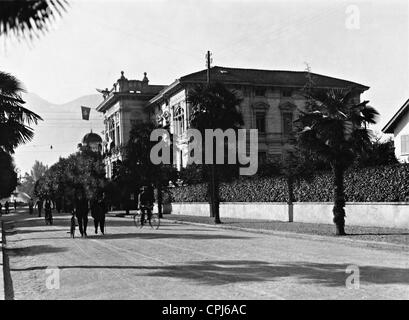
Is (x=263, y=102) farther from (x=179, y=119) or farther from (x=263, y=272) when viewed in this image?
(x=263, y=272)

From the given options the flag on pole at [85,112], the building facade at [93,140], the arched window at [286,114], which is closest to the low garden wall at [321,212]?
the arched window at [286,114]

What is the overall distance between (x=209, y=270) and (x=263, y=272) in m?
1.09

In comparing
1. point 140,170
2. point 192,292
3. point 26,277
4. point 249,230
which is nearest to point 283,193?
point 249,230

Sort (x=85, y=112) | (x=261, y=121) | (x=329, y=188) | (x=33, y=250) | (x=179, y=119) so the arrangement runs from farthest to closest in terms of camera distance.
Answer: (x=85, y=112), (x=179, y=119), (x=261, y=121), (x=329, y=188), (x=33, y=250)

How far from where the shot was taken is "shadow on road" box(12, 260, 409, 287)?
9911 mm

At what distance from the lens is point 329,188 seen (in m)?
26.9

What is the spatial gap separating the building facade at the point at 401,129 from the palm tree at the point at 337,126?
13.5 m

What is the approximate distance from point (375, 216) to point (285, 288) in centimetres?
1486

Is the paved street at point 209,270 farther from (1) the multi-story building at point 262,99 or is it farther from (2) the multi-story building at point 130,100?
(2) the multi-story building at point 130,100

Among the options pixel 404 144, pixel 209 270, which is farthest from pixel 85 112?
pixel 209 270

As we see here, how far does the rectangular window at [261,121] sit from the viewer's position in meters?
58.6

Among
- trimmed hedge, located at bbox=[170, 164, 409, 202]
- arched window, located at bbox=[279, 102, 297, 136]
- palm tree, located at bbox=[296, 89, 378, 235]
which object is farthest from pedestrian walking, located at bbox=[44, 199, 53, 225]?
arched window, located at bbox=[279, 102, 297, 136]

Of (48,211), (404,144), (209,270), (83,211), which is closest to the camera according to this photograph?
(209,270)
